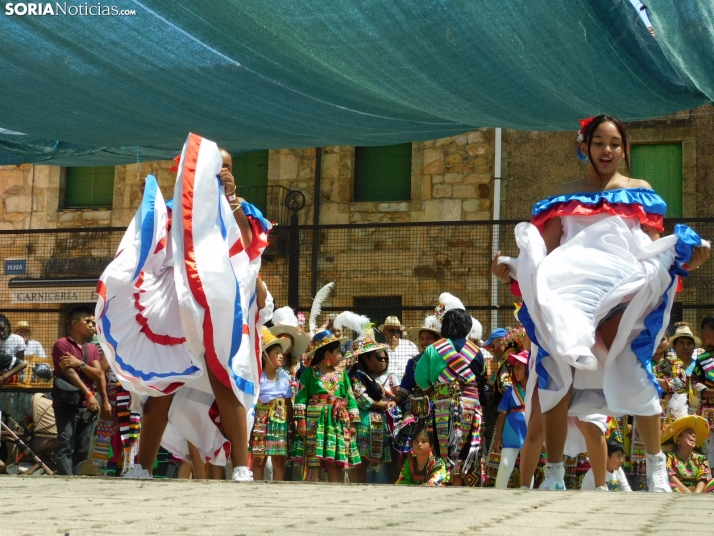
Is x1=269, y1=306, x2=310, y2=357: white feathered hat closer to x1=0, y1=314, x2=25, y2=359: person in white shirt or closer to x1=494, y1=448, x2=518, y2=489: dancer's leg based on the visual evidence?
x1=494, y1=448, x2=518, y2=489: dancer's leg

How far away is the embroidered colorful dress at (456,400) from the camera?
8.51 meters

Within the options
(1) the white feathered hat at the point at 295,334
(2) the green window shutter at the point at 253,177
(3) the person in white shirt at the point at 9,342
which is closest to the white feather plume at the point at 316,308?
(1) the white feathered hat at the point at 295,334

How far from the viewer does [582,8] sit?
5.30 meters

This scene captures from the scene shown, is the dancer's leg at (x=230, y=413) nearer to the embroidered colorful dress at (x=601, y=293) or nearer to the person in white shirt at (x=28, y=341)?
the embroidered colorful dress at (x=601, y=293)

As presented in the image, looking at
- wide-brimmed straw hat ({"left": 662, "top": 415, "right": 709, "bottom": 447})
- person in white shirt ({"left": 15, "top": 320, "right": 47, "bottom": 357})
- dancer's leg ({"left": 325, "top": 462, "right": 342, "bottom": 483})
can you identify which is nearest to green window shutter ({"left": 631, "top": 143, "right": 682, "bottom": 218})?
person in white shirt ({"left": 15, "top": 320, "right": 47, "bottom": 357})

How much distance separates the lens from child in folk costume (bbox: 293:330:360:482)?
9.01 metres

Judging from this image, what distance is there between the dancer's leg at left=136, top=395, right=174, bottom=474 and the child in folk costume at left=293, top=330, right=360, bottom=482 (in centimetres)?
367

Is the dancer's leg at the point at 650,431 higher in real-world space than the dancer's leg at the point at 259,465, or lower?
higher

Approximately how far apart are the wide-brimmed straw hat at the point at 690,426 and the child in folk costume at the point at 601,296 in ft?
11.6

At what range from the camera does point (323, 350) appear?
9.18 metres

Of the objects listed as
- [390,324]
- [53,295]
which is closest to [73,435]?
[390,324]

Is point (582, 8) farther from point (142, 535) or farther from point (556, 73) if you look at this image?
point (142, 535)

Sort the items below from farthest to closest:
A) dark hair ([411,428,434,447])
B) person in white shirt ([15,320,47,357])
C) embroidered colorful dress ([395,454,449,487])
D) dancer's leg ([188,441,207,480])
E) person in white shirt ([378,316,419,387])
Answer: person in white shirt ([15,320,47,357]), person in white shirt ([378,316,419,387]), dark hair ([411,428,434,447]), embroidered colorful dress ([395,454,449,487]), dancer's leg ([188,441,207,480])

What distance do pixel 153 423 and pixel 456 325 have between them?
148 inches
